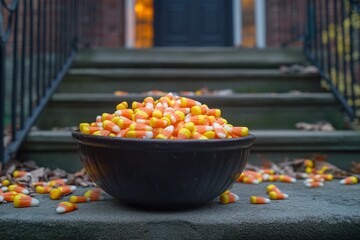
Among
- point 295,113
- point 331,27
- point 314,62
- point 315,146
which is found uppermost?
point 331,27

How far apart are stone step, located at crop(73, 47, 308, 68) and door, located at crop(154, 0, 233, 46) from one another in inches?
127

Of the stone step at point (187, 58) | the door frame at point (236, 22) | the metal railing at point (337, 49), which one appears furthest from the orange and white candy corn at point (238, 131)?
the door frame at point (236, 22)

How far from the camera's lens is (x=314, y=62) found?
10.5ft

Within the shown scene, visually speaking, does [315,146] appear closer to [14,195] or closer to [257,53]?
[257,53]

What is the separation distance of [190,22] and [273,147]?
4.86 meters

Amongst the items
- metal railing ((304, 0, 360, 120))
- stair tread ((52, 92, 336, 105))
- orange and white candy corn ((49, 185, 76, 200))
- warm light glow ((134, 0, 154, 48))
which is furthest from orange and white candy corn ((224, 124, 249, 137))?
warm light glow ((134, 0, 154, 48))

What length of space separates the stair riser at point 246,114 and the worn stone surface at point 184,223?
1302mm

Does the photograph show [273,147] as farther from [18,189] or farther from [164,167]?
[18,189]

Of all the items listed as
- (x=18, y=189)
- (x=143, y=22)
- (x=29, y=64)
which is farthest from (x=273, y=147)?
(x=143, y=22)

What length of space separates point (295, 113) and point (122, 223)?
1870mm

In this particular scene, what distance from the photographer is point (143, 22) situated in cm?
738

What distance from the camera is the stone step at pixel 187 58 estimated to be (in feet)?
10.8

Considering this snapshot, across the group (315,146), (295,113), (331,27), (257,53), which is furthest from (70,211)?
(331,27)

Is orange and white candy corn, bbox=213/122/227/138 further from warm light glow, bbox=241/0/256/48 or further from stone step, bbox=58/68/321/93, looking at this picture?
warm light glow, bbox=241/0/256/48
